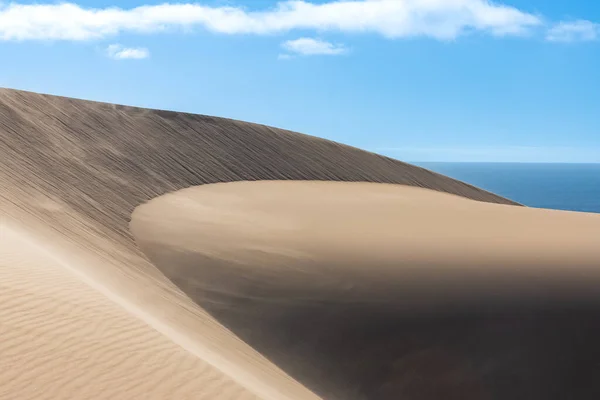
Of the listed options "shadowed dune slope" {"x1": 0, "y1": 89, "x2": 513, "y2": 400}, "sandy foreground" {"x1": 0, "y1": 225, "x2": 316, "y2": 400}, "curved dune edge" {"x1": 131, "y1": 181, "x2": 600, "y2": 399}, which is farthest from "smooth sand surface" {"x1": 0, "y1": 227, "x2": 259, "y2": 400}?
"curved dune edge" {"x1": 131, "y1": 181, "x2": 600, "y2": 399}

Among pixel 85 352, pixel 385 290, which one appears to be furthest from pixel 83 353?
pixel 385 290

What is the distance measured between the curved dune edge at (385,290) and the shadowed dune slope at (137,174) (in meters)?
0.83

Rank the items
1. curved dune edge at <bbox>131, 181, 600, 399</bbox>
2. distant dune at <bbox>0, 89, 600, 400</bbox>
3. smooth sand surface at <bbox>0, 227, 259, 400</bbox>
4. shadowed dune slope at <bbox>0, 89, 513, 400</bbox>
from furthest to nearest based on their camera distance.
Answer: curved dune edge at <bbox>131, 181, 600, 399</bbox>, shadowed dune slope at <bbox>0, 89, 513, 400</bbox>, distant dune at <bbox>0, 89, 600, 400</bbox>, smooth sand surface at <bbox>0, 227, 259, 400</bbox>

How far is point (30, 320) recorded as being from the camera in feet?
20.1

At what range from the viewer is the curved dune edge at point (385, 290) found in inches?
421

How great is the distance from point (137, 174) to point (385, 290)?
47.2ft

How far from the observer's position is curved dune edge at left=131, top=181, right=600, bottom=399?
10688mm

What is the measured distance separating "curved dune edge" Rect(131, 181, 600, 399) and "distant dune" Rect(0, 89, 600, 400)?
0.05 metres

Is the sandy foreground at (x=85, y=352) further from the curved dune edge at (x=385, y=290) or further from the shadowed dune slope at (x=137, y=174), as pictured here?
the curved dune edge at (x=385, y=290)

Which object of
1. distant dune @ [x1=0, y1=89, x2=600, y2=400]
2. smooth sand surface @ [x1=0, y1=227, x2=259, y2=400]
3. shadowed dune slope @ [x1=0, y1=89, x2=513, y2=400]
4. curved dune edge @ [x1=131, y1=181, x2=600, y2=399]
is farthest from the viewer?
curved dune edge @ [x1=131, y1=181, x2=600, y2=399]

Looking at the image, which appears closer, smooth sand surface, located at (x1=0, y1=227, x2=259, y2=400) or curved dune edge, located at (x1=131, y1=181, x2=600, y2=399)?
smooth sand surface, located at (x1=0, y1=227, x2=259, y2=400)

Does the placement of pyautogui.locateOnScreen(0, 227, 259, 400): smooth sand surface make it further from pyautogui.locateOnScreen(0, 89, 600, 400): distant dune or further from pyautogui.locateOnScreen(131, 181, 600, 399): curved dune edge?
pyautogui.locateOnScreen(131, 181, 600, 399): curved dune edge

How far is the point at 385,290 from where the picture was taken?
40.4 ft

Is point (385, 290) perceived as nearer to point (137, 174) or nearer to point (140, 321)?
point (140, 321)
